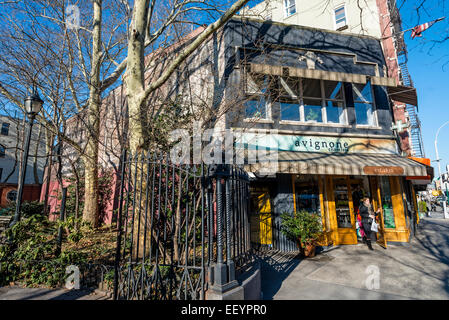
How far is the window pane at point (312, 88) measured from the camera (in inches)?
383

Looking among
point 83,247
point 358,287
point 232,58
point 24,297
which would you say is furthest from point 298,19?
point 24,297

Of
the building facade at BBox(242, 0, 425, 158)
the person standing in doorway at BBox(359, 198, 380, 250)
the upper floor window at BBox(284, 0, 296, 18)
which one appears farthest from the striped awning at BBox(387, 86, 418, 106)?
the upper floor window at BBox(284, 0, 296, 18)

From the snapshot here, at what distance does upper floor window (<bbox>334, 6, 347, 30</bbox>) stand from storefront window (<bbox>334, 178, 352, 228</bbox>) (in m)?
11.3

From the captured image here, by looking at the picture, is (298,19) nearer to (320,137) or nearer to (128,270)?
(320,137)

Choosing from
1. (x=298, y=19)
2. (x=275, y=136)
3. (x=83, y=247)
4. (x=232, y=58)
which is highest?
(x=298, y=19)

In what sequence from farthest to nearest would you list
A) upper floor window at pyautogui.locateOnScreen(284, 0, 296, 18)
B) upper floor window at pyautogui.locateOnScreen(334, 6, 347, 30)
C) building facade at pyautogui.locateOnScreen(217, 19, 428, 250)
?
upper floor window at pyautogui.locateOnScreen(284, 0, 296, 18), upper floor window at pyautogui.locateOnScreen(334, 6, 347, 30), building facade at pyautogui.locateOnScreen(217, 19, 428, 250)

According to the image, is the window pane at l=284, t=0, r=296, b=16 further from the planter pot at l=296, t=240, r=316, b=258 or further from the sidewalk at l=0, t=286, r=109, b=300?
the sidewalk at l=0, t=286, r=109, b=300

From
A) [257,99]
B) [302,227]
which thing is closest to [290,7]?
[257,99]

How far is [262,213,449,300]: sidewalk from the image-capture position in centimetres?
438

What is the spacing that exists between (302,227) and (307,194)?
195 centimetres

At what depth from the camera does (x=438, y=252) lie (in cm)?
731

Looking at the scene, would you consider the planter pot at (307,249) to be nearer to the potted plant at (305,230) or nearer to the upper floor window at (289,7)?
the potted plant at (305,230)

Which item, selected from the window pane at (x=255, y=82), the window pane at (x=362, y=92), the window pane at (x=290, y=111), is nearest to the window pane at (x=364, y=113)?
the window pane at (x=362, y=92)
